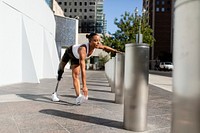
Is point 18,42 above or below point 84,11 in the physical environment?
below

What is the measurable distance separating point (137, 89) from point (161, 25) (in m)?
90.8

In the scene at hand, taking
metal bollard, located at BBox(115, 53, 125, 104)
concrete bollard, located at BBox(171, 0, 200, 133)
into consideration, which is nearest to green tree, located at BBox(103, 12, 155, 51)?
metal bollard, located at BBox(115, 53, 125, 104)

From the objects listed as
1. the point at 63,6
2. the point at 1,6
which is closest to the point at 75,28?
the point at 1,6

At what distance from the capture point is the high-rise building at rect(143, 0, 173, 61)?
294ft

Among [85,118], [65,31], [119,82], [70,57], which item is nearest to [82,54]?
[70,57]

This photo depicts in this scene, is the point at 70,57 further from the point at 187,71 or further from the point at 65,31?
the point at 65,31

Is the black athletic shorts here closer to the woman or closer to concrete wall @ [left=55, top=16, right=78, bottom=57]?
the woman

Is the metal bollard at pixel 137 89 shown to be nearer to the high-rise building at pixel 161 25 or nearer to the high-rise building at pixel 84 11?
the high-rise building at pixel 161 25

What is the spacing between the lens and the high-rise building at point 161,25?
294 feet

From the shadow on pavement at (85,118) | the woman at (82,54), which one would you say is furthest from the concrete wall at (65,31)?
the shadow on pavement at (85,118)

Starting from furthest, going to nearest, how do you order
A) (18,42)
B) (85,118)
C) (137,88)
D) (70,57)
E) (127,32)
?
1. (127,32)
2. (18,42)
3. (70,57)
4. (85,118)
5. (137,88)

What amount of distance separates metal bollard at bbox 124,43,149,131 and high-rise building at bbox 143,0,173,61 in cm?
8635

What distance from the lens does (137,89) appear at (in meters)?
4.13

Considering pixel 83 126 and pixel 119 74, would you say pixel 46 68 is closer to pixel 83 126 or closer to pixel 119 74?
pixel 119 74
